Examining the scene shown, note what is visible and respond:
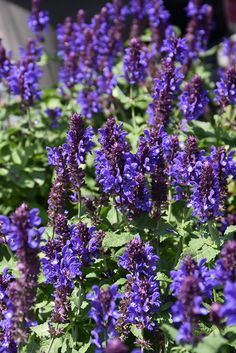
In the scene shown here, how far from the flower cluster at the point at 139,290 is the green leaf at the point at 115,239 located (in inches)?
10.1

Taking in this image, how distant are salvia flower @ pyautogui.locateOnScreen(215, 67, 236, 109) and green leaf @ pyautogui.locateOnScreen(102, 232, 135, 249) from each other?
5.25 ft

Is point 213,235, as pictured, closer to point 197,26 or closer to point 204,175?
point 204,175

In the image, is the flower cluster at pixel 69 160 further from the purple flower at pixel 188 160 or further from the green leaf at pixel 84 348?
the green leaf at pixel 84 348

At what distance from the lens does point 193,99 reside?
5145 mm

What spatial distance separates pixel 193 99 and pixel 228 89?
0.97ft

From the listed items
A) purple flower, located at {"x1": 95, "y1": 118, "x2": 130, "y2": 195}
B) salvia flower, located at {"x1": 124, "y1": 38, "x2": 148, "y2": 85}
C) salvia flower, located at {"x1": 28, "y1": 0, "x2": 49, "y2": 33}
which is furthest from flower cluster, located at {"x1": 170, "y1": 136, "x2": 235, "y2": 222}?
salvia flower, located at {"x1": 28, "y1": 0, "x2": 49, "y2": 33}

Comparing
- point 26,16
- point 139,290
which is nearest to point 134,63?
point 139,290

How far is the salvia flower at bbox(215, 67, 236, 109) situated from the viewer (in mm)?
5117

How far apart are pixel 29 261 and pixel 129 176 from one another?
942mm

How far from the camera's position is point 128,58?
5.53 m

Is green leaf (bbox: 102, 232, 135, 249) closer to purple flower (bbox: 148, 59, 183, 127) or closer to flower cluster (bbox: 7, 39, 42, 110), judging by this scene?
purple flower (bbox: 148, 59, 183, 127)

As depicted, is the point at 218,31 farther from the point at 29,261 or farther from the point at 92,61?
the point at 29,261

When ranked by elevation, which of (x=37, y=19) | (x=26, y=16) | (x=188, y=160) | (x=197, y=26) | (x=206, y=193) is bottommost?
(x=206, y=193)

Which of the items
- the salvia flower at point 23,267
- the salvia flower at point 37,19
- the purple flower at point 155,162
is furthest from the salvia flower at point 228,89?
the salvia flower at point 37,19
